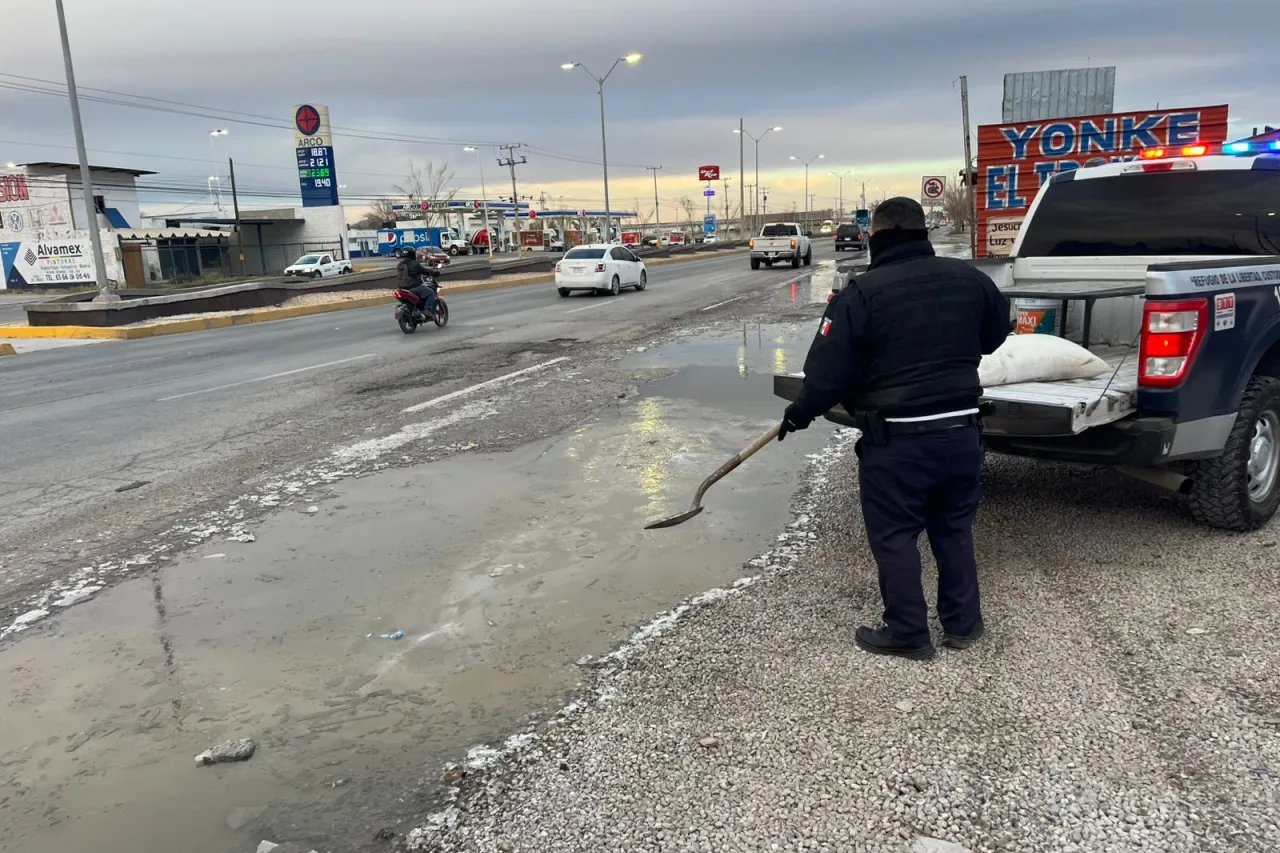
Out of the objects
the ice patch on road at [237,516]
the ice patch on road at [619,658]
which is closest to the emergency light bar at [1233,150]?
the ice patch on road at [619,658]

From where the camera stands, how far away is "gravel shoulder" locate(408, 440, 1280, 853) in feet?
8.56

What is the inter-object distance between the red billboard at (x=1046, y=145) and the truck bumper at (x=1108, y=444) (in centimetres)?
1388

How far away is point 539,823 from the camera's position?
2.70m

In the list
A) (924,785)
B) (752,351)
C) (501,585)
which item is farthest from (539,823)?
(752,351)

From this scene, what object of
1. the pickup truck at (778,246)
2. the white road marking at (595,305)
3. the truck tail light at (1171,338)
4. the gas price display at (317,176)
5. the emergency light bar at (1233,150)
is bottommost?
the white road marking at (595,305)

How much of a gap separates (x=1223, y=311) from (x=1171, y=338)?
0.33 metres

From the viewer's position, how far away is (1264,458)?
4840 mm

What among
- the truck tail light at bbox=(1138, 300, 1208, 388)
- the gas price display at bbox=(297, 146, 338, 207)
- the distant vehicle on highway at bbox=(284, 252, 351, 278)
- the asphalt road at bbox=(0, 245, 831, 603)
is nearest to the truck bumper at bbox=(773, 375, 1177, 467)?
the truck tail light at bbox=(1138, 300, 1208, 388)

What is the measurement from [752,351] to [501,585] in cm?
868

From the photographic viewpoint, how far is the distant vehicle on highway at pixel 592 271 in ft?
82.7

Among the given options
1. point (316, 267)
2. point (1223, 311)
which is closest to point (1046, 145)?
point (1223, 311)

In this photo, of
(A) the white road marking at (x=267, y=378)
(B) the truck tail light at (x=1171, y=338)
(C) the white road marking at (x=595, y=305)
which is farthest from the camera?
(C) the white road marking at (x=595, y=305)

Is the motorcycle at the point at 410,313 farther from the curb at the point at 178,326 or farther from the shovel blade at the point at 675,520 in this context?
the shovel blade at the point at 675,520

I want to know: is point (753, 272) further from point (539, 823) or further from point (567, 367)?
point (539, 823)
